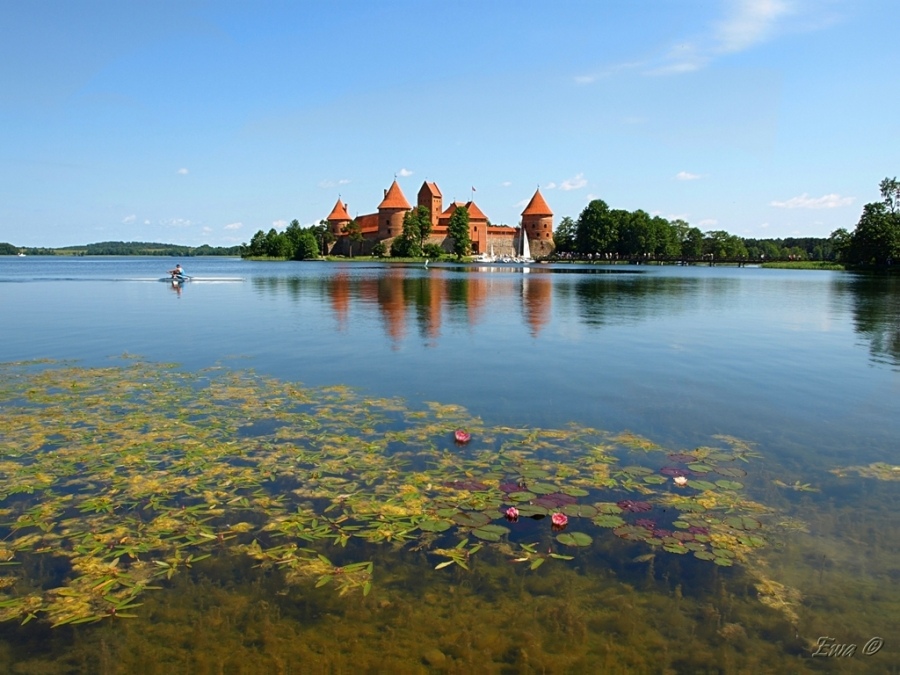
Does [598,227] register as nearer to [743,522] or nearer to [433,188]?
[433,188]

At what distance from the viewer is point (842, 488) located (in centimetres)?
659

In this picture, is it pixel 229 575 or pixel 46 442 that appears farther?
pixel 46 442

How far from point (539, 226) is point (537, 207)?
4.81m

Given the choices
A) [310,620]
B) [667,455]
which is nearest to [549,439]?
[667,455]

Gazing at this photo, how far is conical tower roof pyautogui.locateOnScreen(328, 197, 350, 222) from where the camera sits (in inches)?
5768

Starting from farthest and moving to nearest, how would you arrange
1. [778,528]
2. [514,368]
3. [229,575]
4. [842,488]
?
[514,368]
[842,488]
[778,528]
[229,575]

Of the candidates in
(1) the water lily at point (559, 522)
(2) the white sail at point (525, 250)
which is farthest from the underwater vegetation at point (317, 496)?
(2) the white sail at point (525, 250)

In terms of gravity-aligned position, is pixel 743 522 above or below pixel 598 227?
below

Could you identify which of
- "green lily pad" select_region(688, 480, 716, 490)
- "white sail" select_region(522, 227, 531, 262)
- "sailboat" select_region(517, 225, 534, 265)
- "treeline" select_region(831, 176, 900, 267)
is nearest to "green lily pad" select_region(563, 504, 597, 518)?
"green lily pad" select_region(688, 480, 716, 490)

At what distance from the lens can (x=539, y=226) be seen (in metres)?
143

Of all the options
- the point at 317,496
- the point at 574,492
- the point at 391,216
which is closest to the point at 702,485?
the point at 574,492

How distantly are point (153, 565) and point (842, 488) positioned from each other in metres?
6.85

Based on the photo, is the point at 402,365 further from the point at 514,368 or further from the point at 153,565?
the point at 153,565

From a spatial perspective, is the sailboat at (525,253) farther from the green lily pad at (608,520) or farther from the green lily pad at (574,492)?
the green lily pad at (608,520)
